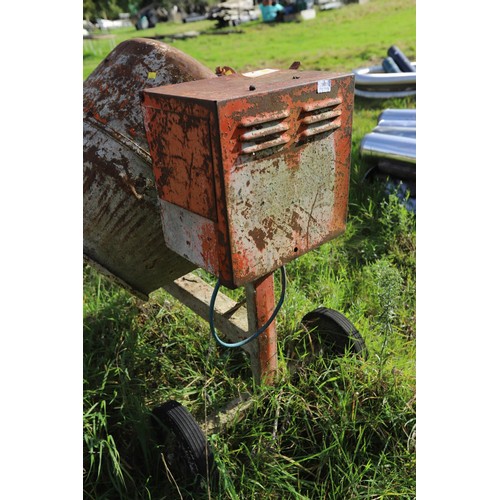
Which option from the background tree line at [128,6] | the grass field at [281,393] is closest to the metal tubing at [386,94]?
the grass field at [281,393]

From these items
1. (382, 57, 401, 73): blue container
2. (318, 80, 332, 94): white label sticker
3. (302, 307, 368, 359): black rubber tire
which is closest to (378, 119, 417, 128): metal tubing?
(302, 307, 368, 359): black rubber tire

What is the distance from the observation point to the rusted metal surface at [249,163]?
1565 millimetres

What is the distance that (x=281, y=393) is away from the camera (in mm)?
2232

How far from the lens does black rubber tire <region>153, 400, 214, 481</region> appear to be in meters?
1.96

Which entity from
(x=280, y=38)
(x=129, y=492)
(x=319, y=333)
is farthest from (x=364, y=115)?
(x=280, y=38)

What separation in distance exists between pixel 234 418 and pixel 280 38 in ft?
38.4

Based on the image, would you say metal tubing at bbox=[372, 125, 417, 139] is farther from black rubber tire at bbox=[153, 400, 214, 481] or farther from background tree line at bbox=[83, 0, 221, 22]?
background tree line at bbox=[83, 0, 221, 22]

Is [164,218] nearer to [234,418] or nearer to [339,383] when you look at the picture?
[234,418]

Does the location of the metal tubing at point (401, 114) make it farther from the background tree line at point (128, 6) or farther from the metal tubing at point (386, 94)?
the background tree line at point (128, 6)

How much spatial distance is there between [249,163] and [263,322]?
2.42 feet

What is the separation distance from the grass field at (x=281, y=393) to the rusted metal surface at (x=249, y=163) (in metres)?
0.70

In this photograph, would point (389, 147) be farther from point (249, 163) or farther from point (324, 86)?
point (249, 163)

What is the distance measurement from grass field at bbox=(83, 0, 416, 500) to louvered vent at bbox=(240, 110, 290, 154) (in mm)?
975

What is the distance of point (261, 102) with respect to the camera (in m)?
1.58
